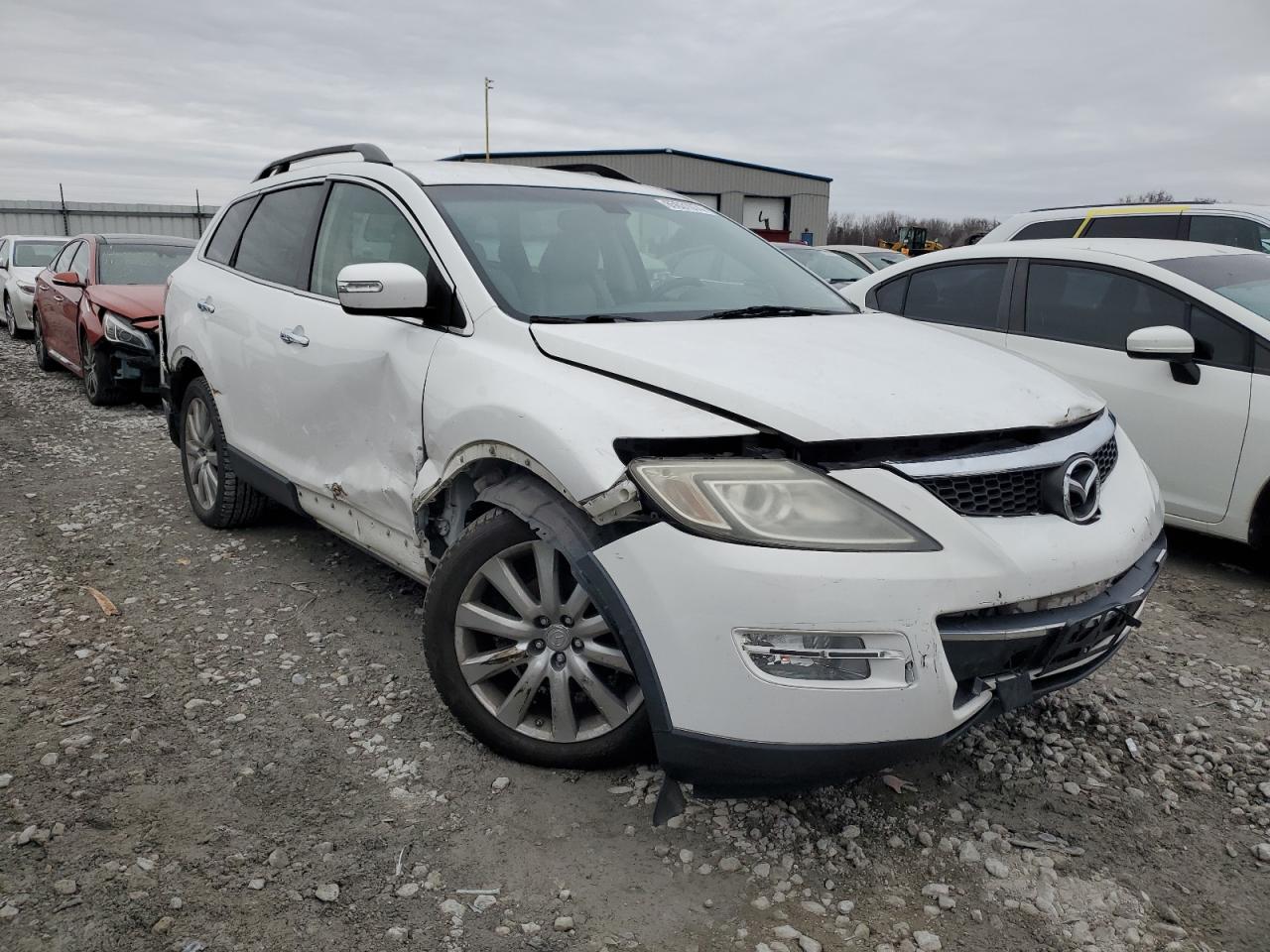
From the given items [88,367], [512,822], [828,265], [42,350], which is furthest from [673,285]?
[42,350]

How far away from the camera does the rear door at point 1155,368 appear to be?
4258mm

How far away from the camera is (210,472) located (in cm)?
479

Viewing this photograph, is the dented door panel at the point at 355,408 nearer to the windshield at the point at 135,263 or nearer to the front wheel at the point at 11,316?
the windshield at the point at 135,263

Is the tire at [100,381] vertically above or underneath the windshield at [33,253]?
underneath

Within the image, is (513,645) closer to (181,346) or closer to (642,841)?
(642,841)

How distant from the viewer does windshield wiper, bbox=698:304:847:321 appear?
3016 mm

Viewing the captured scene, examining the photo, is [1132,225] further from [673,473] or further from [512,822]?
[512,822]

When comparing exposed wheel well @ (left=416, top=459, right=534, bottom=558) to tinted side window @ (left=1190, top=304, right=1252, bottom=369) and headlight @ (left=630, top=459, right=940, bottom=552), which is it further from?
tinted side window @ (left=1190, top=304, right=1252, bottom=369)

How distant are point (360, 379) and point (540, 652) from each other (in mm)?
1231

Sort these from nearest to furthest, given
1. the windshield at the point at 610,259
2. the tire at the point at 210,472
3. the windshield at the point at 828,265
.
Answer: the windshield at the point at 610,259 → the tire at the point at 210,472 → the windshield at the point at 828,265

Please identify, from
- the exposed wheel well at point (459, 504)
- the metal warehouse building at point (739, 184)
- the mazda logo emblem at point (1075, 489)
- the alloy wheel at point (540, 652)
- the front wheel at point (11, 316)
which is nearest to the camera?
the mazda logo emblem at point (1075, 489)

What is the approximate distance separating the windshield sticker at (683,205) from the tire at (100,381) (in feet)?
21.3

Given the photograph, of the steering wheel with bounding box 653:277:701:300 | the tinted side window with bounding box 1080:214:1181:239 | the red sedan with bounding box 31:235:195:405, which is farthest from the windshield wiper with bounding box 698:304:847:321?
the red sedan with bounding box 31:235:195:405

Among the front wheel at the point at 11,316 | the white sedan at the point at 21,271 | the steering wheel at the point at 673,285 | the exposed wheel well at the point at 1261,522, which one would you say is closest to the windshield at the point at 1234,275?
the exposed wheel well at the point at 1261,522
